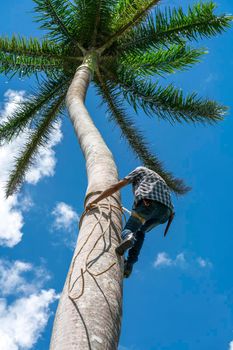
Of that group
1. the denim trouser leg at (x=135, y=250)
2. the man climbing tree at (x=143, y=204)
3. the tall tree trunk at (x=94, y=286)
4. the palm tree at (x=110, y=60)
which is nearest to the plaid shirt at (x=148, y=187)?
the man climbing tree at (x=143, y=204)

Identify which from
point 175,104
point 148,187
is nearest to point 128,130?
point 175,104

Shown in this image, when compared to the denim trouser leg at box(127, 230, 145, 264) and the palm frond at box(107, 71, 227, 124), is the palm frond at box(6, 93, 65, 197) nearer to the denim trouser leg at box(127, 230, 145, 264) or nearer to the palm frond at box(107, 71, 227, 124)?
the palm frond at box(107, 71, 227, 124)

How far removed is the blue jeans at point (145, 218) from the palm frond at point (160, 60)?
731cm

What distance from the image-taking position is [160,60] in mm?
12047

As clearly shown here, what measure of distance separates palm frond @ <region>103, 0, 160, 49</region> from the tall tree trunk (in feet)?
21.2

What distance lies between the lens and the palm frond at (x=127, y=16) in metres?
10.6

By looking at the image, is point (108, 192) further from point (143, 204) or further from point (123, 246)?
point (123, 246)

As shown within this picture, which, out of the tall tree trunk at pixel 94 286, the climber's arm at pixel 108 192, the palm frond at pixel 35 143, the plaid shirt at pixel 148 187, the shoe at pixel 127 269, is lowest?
the tall tree trunk at pixel 94 286

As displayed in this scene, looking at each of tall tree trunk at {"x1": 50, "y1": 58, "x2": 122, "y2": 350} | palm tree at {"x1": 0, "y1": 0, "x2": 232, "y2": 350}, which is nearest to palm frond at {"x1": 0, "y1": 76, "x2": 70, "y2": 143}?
palm tree at {"x1": 0, "y1": 0, "x2": 232, "y2": 350}

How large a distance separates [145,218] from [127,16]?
24.6 feet

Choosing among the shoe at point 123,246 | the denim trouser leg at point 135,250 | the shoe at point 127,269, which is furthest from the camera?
the denim trouser leg at point 135,250

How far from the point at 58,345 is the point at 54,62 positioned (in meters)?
9.78

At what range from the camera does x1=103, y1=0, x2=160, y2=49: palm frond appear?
34.7 ft

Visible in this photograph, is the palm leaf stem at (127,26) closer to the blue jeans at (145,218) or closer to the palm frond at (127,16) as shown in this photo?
the palm frond at (127,16)
